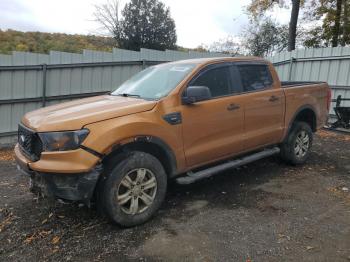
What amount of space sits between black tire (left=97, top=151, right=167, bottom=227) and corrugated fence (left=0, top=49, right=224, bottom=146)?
5.56m

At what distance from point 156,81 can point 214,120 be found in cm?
95

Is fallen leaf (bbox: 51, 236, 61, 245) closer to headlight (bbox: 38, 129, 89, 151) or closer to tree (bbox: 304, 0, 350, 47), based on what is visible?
headlight (bbox: 38, 129, 89, 151)

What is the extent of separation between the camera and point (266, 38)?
90.4 feet

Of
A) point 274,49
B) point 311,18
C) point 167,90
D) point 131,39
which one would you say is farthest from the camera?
point 131,39

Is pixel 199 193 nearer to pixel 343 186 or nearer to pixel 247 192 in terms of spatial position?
pixel 247 192

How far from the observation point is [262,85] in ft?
18.1

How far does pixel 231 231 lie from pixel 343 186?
2418 millimetres

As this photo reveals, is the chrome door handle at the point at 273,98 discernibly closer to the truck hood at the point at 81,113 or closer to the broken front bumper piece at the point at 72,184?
the truck hood at the point at 81,113

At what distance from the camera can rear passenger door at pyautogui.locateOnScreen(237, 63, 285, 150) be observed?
5.16 meters

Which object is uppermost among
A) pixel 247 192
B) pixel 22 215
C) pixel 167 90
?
pixel 167 90

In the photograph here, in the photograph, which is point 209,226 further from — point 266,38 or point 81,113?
point 266,38

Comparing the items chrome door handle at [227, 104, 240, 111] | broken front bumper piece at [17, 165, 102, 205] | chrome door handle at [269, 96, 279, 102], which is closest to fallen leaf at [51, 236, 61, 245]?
broken front bumper piece at [17, 165, 102, 205]

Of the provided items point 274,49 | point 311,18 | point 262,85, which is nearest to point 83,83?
point 262,85

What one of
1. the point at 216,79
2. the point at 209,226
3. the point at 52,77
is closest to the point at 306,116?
the point at 216,79
